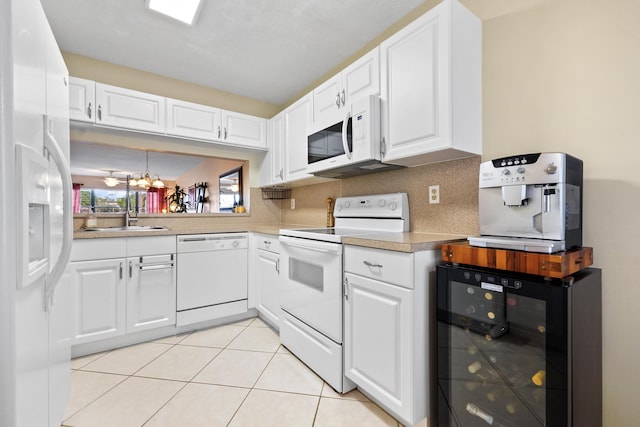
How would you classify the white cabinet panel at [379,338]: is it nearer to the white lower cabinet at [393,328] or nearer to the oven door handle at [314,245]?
the white lower cabinet at [393,328]

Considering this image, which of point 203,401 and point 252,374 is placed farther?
point 252,374

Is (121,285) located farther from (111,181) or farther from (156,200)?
(156,200)

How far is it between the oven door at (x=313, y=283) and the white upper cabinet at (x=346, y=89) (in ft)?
3.10

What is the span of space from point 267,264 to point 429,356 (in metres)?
1.58

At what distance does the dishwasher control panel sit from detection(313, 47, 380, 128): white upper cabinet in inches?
50.8

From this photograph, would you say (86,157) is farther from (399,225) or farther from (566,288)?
(566,288)

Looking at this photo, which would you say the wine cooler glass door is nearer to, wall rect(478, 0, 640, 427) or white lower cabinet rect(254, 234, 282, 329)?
wall rect(478, 0, 640, 427)

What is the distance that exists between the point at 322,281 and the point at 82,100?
236cm

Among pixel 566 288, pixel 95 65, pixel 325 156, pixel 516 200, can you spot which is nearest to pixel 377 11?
pixel 325 156

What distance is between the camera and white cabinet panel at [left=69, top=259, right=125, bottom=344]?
2.03 metres

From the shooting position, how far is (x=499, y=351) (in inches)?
43.4

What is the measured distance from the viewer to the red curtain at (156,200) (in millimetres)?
3396

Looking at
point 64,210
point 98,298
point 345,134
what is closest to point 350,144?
point 345,134

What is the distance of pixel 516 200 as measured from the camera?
1.17 meters
